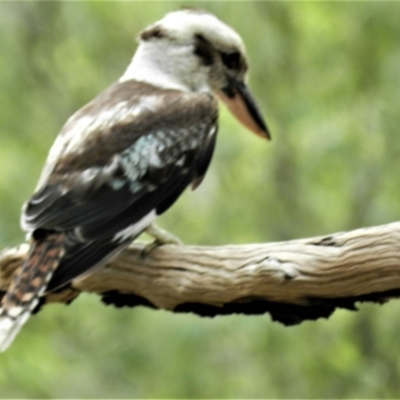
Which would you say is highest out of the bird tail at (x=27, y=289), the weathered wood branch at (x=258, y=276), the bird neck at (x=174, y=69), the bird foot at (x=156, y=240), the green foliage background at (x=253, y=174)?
the bird neck at (x=174, y=69)

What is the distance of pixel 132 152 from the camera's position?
9.59 ft

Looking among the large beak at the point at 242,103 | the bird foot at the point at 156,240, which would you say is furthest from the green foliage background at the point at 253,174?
the bird foot at the point at 156,240

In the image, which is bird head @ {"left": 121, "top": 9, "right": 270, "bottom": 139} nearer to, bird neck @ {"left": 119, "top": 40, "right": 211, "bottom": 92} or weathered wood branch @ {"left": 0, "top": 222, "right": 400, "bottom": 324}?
bird neck @ {"left": 119, "top": 40, "right": 211, "bottom": 92}

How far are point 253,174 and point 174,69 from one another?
2.43 meters

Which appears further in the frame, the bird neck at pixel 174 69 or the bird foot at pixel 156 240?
the bird neck at pixel 174 69

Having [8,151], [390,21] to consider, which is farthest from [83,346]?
[390,21]

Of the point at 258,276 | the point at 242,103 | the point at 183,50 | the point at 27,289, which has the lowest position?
the point at 258,276

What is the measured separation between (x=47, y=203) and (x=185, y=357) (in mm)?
2528

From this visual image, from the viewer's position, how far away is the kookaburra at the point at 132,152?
2.60 metres

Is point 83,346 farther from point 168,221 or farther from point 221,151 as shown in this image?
point 221,151

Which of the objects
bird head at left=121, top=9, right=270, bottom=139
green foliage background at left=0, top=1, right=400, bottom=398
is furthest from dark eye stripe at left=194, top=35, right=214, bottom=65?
green foliage background at left=0, top=1, right=400, bottom=398

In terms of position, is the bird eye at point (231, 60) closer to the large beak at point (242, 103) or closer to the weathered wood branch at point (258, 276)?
the large beak at point (242, 103)

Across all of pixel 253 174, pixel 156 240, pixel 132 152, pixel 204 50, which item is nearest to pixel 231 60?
pixel 204 50

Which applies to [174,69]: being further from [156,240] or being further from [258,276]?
[258,276]
